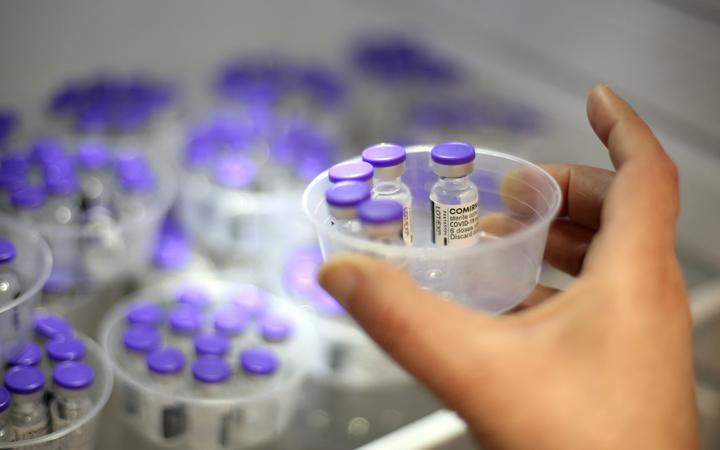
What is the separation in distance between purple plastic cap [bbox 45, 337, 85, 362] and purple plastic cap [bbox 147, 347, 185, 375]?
0.08 m

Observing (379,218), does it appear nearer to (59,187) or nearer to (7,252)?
(7,252)

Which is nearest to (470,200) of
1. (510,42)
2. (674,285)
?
(674,285)

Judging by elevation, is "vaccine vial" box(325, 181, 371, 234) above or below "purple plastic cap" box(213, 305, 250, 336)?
above

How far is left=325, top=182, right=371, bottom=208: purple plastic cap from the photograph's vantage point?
0.66 meters

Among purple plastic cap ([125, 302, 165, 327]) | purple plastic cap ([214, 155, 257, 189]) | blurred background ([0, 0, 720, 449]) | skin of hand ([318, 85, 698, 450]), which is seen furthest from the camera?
purple plastic cap ([214, 155, 257, 189])

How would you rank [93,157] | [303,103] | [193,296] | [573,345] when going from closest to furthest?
[573,345]
[193,296]
[93,157]
[303,103]

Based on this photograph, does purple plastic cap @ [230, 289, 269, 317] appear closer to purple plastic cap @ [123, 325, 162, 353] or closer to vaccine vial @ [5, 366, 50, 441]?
purple plastic cap @ [123, 325, 162, 353]

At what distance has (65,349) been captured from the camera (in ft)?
2.83

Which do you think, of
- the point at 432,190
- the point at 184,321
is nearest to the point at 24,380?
the point at 184,321

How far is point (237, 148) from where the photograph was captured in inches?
52.4

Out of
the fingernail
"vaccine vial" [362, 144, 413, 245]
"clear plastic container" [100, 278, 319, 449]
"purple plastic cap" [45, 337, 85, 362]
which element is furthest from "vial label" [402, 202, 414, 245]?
"purple plastic cap" [45, 337, 85, 362]

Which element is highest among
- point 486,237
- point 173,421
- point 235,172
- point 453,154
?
point 453,154

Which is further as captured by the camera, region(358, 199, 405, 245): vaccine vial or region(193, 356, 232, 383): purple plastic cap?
region(193, 356, 232, 383): purple plastic cap

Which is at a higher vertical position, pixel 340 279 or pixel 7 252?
pixel 340 279
